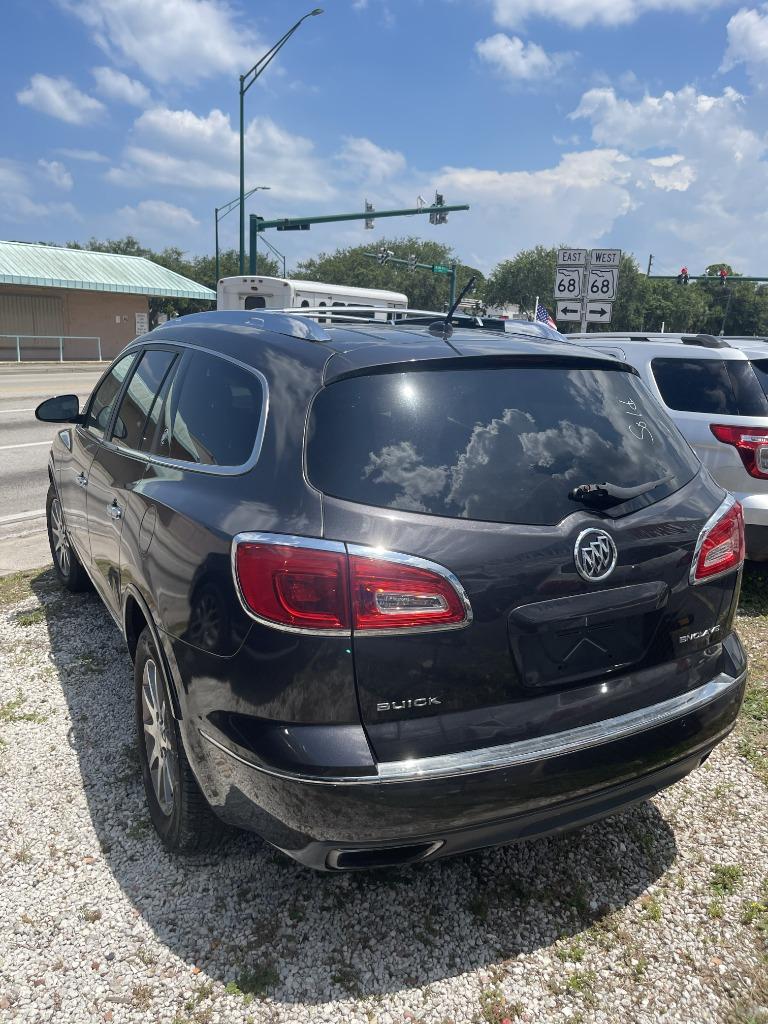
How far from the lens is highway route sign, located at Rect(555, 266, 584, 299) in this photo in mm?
12797

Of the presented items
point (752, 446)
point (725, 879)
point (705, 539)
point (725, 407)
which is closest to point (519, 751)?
A: point (705, 539)

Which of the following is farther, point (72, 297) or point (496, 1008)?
point (72, 297)

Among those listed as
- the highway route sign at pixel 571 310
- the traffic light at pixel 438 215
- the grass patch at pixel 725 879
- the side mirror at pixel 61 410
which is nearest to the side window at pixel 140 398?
the side mirror at pixel 61 410

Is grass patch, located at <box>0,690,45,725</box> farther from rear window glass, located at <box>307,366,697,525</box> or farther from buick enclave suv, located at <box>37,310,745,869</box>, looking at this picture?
rear window glass, located at <box>307,366,697,525</box>

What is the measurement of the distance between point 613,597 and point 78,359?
38.8 m

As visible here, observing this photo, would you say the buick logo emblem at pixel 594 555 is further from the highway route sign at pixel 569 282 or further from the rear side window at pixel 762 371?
the highway route sign at pixel 569 282

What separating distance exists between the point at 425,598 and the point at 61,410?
312cm

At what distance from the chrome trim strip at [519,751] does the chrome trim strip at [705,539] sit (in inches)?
14.0

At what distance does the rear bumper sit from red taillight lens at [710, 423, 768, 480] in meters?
3.48

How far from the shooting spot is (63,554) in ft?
17.2

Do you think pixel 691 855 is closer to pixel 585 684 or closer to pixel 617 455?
pixel 585 684

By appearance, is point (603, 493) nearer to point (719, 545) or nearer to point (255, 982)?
point (719, 545)

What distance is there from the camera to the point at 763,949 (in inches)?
97.3

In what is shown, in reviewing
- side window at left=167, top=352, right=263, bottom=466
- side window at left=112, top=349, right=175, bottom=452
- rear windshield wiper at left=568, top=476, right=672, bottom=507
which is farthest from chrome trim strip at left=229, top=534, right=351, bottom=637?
side window at left=112, top=349, right=175, bottom=452
